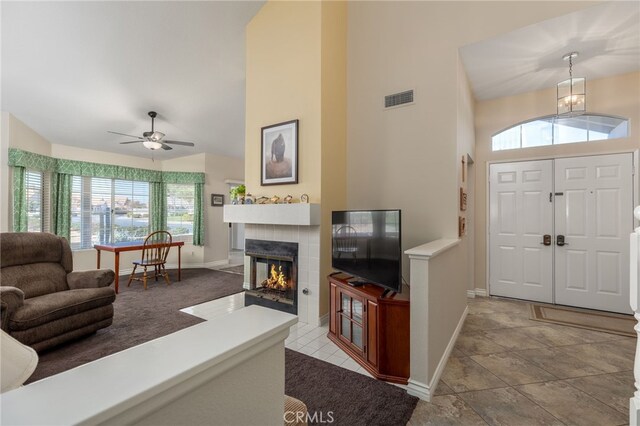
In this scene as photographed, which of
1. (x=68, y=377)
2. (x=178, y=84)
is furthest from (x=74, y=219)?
(x=68, y=377)

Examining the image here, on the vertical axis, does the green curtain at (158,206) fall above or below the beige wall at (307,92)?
below

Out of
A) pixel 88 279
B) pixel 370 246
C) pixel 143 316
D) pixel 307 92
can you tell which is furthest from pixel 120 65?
pixel 370 246

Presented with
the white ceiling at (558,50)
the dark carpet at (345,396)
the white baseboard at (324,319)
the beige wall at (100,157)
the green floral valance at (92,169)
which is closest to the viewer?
the dark carpet at (345,396)

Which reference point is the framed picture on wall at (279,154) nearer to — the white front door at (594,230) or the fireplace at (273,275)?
the fireplace at (273,275)

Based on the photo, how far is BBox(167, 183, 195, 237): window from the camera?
260 inches

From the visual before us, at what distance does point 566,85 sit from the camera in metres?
3.59

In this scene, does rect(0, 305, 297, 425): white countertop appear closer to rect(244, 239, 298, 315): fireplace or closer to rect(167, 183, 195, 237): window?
rect(244, 239, 298, 315): fireplace

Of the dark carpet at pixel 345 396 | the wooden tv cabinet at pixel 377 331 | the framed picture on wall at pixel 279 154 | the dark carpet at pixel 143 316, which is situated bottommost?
the dark carpet at pixel 143 316

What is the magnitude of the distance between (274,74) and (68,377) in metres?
3.67

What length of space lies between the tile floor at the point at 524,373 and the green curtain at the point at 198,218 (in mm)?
3421

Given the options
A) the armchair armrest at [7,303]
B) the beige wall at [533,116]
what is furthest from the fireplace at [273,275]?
the beige wall at [533,116]

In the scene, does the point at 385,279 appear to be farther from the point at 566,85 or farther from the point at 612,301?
the point at 566,85

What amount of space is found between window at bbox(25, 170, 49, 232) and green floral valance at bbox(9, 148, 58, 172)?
5.4 inches

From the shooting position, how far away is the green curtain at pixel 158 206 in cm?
639
